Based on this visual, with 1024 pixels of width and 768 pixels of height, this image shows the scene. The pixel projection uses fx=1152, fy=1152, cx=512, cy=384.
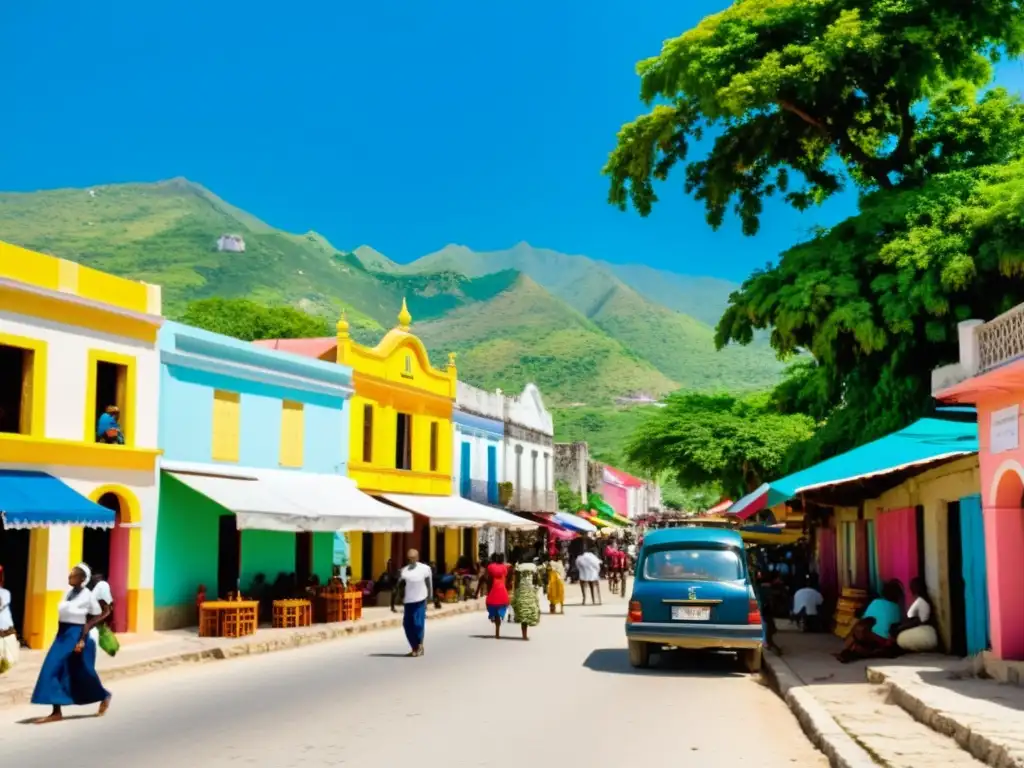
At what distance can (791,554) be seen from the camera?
44406mm

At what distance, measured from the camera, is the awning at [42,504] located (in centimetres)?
1728

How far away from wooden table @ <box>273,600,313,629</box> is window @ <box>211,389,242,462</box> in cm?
390

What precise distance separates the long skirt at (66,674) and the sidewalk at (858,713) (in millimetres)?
6770

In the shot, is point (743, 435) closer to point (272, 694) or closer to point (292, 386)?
point (292, 386)

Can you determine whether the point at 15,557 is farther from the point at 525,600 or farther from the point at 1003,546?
the point at 1003,546

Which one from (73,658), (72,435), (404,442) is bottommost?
(73,658)

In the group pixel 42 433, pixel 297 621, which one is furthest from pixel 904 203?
pixel 42 433

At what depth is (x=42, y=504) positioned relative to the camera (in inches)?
709

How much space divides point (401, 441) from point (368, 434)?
2618 millimetres

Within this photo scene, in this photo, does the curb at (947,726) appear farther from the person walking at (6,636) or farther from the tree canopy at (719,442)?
the tree canopy at (719,442)

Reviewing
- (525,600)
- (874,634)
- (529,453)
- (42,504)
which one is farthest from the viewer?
(529,453)

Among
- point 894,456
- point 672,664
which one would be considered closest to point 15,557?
point 672,664

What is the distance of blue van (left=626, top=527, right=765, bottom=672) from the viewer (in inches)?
599

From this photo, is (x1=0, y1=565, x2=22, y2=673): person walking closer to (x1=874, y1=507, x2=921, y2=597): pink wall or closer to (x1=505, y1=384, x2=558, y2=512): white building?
(x1=874, y1=507, x2=921, y2=597): pink wall
